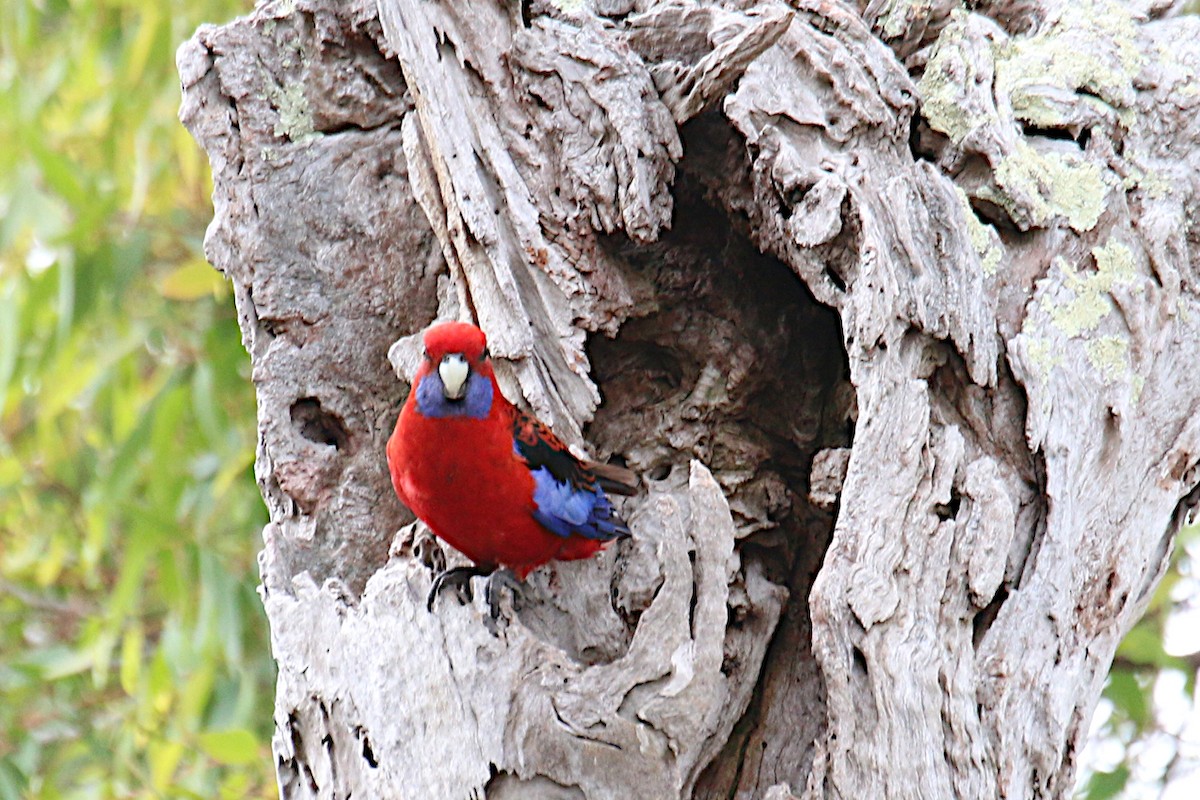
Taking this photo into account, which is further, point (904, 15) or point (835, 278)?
point (904, 15)

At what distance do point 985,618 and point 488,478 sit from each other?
1117 mm

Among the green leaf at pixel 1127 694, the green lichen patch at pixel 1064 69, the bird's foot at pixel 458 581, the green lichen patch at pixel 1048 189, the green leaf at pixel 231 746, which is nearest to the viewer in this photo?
the bird's foot at pixel 458 581

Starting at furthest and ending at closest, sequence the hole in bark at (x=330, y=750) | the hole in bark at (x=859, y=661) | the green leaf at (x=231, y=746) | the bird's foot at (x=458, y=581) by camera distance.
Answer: the green leaf at (x=231, y=746), the bird's foot at (x=458, y=581), the hole in bark at (x=330, y=750), the hole in bark at (x=859, y=661)

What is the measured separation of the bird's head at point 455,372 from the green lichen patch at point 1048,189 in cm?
129

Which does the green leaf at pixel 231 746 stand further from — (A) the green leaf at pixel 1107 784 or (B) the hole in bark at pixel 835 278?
A: (A) the green leaf at pixel 1107 784

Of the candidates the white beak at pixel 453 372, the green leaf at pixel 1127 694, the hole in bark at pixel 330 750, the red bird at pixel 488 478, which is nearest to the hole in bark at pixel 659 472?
the red bird at pixel 488 478

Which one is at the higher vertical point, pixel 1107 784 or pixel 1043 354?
pixel 1043 354

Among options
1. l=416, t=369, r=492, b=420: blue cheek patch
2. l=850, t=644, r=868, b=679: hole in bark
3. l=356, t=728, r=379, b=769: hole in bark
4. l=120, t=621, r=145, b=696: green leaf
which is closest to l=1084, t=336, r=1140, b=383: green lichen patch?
l=850, t=644, r=868, b=679: hole in bark

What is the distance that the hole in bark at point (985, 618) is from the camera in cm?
257

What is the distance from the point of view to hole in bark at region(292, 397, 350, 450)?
3080 millimetres

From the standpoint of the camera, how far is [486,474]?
2807 millimetres

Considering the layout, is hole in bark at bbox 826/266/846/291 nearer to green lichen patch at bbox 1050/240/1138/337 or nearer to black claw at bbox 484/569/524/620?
green lichen patch at bbox 1050/240/1138/337

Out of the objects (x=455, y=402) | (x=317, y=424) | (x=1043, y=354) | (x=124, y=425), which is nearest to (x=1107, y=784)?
(x=1043, y=354)

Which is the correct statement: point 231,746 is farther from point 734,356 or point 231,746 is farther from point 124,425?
point 734,356
